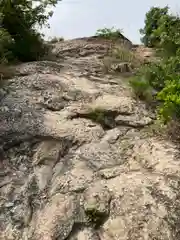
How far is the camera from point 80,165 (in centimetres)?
518

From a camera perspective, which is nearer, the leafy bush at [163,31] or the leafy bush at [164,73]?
the leafy bush at [164,73]

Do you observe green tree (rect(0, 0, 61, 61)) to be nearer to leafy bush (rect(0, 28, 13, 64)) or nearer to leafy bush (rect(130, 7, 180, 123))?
leafy bush (rect(0, 28, 13, 64))

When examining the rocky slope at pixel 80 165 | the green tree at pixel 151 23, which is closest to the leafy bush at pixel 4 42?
the rocky slope at pixel 80 165

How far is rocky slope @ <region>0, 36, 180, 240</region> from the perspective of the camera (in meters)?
4.35

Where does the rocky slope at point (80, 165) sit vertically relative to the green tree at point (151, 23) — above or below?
below

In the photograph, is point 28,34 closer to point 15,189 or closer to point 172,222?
point 15,189

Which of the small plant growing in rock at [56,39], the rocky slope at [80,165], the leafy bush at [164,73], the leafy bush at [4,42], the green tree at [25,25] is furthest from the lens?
the small plant growing in rock at [56,39]

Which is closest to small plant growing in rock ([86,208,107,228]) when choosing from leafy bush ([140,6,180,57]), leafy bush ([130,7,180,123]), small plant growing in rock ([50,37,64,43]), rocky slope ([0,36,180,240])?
rocky slope ([0,36,180,240])

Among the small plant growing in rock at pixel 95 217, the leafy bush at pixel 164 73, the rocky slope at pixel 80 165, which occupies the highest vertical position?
the leafy bush at pixel 164 73

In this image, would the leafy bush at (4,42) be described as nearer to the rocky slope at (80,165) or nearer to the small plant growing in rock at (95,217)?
the rocky slope at (80,165)

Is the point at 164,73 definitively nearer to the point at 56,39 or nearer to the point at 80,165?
the point at 80,165

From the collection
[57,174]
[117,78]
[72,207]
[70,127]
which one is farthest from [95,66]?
[72,207]

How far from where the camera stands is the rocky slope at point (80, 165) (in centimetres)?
435

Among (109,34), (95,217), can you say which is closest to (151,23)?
(109,34)
